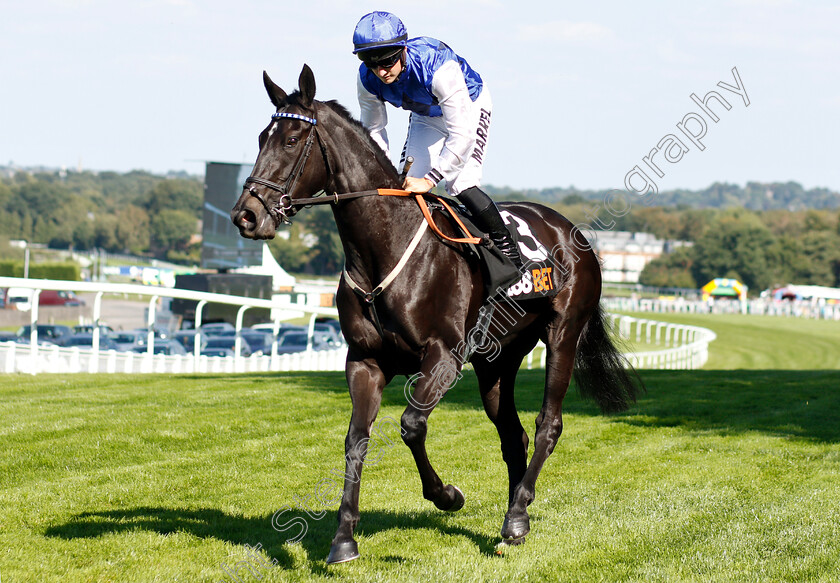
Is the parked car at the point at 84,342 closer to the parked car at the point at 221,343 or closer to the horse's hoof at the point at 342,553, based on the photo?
the parked car at the point at 221,343

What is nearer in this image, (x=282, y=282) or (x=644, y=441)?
(x=644, y=441)

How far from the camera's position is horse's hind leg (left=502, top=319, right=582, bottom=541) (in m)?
4.45

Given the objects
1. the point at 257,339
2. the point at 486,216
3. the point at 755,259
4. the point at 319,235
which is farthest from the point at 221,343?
the point at 755,259

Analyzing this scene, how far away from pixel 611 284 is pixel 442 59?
11755 cm

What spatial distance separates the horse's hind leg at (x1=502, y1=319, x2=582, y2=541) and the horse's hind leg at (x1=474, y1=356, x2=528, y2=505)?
0.17 metres

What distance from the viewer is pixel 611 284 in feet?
390

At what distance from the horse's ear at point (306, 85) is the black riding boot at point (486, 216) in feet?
3.42

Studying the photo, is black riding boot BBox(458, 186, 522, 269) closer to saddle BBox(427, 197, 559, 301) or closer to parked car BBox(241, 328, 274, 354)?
saddle BBox(427, 197, 559, 301)

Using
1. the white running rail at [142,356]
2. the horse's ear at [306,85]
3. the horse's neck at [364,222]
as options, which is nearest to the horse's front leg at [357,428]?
the horse's neck at [364,222]

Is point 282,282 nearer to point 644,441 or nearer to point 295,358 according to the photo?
point 295,358

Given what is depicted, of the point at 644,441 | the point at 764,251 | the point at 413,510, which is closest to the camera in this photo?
the point at 413,510

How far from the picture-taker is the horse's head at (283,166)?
12.4 feet

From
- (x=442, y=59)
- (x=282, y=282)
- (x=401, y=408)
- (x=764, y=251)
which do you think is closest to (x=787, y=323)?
(x=282, y=282)

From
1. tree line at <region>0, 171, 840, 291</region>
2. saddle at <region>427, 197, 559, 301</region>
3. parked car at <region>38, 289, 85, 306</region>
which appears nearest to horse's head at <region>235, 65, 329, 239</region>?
saddle at <region>427, 197, 559, 301</region>
